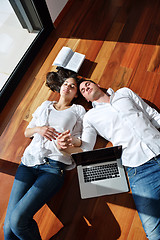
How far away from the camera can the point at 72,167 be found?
1.86 m

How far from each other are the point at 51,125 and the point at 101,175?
635 mm

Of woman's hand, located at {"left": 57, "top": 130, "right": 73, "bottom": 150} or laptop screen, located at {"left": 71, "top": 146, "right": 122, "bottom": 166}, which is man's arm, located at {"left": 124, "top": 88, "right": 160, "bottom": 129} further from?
woman's hand, located at {"left": 57, "top": 130, "right": 73, "bottom": 150}

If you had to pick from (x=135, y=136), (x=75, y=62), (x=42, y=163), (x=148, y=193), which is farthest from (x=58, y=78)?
(x=148, y=193)

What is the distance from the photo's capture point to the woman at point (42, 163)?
5.05ft

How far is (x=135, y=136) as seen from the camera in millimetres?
1685

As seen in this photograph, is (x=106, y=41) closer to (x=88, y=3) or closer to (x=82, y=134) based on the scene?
(x=88, y=3)

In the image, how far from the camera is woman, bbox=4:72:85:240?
154 cm

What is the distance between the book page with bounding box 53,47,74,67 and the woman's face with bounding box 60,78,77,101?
0.48 metres

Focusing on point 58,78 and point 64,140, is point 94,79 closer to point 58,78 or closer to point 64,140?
point 58,78

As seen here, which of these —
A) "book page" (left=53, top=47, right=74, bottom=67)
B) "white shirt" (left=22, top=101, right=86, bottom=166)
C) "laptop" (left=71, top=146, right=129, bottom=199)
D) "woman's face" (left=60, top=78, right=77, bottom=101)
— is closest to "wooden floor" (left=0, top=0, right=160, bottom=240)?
"laptop" (left=71, top=146, right=129, bottom=199)

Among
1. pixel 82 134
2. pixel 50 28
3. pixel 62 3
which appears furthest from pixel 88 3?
pixel 82 134

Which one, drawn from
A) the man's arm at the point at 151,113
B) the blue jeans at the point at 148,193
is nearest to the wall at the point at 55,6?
the man's arm at the point at 151,113

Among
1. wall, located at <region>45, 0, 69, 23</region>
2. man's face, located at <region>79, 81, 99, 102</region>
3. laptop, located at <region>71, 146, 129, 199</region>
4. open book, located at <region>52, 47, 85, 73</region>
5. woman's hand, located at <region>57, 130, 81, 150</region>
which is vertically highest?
wall, located at <region>45, 0, 69, 23</region>

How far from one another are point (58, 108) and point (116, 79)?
776 millimetres
